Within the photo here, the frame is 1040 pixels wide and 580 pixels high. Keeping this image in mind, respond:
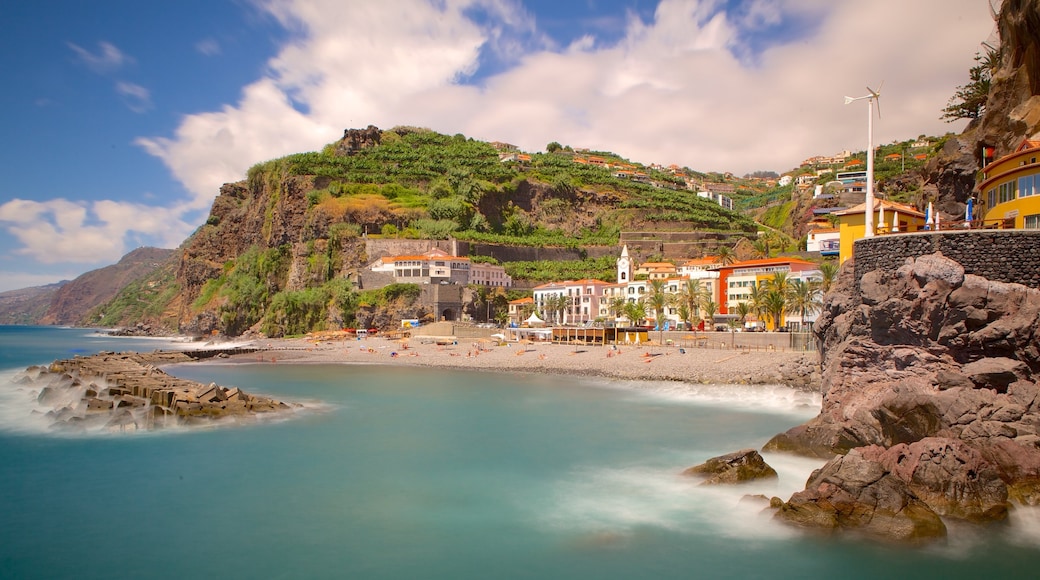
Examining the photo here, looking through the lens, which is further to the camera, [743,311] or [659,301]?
[659,301]

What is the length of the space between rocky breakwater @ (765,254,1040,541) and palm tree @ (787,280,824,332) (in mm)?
22282

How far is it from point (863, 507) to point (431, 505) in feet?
28.0

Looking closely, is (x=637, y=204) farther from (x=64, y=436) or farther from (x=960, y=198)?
(x=64, y=436)

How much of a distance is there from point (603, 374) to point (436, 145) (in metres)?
81.0

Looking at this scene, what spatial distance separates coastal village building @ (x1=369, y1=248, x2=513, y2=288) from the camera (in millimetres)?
64125

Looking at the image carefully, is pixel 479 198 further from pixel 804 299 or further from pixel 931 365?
pixel 931 365

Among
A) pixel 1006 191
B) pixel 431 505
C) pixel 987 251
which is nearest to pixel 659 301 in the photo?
A: pixel 1006 191

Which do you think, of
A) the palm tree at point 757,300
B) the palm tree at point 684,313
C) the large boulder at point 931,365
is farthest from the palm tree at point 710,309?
the large boulder at point 931,365

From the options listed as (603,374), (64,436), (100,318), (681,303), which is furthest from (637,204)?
(100,318)

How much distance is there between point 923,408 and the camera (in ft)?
46.9

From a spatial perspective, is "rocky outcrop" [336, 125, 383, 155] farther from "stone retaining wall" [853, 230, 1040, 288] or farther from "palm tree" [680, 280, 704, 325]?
"stone retaining wall" [853, 230, 1040, 288]

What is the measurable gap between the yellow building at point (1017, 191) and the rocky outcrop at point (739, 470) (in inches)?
395

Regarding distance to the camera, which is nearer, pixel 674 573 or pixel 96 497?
pixel 674 573

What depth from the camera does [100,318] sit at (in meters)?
158
